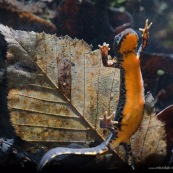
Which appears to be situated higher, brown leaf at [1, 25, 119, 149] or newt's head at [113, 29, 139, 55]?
newt's head at [113, 29, 139, 55]

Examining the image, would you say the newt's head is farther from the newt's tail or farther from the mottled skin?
the newt's tail

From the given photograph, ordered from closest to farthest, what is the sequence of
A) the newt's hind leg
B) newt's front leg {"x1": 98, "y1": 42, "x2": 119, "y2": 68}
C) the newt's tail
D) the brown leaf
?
the newt's tail, the newt's hind leg, the brown leaf, newt's front leg {"x1": 98, "y1": 42, "x2": 119, "y2": 68}

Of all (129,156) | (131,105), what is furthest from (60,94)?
(129,156)

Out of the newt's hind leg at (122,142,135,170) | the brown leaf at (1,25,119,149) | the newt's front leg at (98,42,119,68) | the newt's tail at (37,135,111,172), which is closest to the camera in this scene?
the newt's tail at (37,135,111,172)

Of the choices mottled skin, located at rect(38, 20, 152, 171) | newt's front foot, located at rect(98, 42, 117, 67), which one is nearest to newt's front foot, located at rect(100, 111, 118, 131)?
mottled skin, located at rect(38, 20, 152, 171)

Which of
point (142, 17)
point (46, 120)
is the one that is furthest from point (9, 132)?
point (142, 17)

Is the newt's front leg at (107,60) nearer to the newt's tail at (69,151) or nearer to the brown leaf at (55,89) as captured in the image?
the brown leaf at (55,89)

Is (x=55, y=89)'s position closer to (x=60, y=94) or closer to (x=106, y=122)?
(x=60, y=94)
